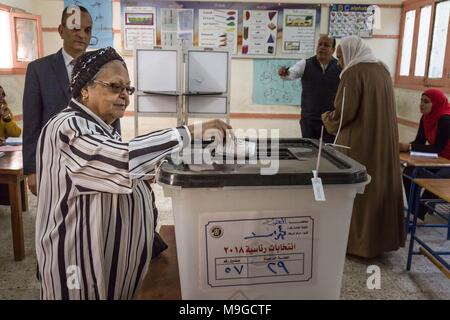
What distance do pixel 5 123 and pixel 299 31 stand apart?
11.3 feet

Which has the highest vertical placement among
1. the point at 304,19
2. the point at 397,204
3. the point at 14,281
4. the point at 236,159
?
the point at 304,19

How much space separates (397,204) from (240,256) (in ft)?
6.45

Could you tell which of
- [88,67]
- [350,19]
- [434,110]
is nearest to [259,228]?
[88,67]

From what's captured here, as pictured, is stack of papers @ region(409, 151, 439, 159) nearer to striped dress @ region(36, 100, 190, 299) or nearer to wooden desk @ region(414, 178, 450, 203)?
wooden desk @ region(414, 178, 450, 203)

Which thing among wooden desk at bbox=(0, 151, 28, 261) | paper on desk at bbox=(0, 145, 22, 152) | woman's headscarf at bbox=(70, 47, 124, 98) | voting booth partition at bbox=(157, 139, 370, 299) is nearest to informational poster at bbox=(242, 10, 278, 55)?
paper on desk at bbox=(0, 145, 22, 152)

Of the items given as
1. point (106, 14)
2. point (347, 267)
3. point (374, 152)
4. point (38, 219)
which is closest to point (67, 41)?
point (38, 219)

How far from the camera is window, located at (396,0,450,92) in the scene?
12.9 feet

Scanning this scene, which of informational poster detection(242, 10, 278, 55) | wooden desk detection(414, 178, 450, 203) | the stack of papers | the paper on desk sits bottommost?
wooden desk detection(414, 178, 450, 203)

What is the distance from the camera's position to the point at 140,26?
4.88 m

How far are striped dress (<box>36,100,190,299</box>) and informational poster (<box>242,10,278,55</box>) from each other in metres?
4.15

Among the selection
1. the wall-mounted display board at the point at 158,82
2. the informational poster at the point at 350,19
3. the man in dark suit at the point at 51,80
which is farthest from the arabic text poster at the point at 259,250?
the informational poster at the point at 350,19

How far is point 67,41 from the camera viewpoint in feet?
5.73

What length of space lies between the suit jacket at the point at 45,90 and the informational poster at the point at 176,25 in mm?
3289
